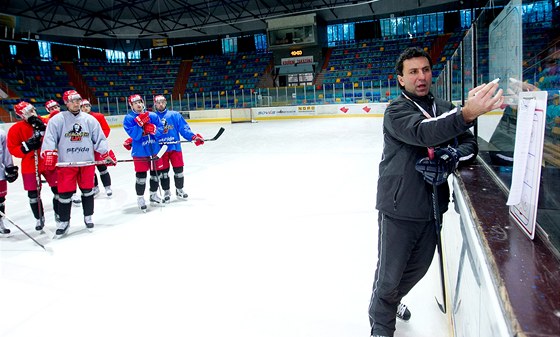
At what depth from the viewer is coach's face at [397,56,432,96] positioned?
5.06 ft

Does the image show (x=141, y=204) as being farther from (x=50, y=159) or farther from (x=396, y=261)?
(x=396, y=261)

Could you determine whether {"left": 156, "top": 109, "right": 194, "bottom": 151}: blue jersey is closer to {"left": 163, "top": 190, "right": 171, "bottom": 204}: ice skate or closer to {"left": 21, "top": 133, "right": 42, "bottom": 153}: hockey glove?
{"left": 163, "top": 190, "right": 171, "bottom": 204}: ice skate

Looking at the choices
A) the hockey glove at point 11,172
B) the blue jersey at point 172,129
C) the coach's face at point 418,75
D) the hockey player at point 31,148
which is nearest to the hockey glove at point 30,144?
the hockey player at point 31,148

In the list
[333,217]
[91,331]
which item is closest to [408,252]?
[91,331]

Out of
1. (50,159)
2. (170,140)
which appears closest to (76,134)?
(50,159)

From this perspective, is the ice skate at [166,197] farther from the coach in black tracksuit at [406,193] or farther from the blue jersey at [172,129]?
the coach in black tracksuit at [406,193]

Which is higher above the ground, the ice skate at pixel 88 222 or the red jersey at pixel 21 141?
the red jersey at pixel 21 141

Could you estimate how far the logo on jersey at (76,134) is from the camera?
373 centimetres

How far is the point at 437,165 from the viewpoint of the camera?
1.44 m

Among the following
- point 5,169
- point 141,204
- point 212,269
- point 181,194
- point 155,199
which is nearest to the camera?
point 212,269

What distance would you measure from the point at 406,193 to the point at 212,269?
177cm

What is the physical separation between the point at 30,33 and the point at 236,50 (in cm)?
1248

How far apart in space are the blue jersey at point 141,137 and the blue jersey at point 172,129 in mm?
73

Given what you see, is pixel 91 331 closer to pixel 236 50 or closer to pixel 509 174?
pixel 509 174
